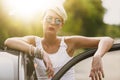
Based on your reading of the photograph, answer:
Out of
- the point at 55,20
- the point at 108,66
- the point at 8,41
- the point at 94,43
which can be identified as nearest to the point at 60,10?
the point at 55,20

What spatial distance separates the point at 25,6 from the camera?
3.37m

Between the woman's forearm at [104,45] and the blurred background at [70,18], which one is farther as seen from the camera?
the woman's forearm at [104,45]

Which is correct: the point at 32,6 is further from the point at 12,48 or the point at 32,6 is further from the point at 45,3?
the point at 12,48

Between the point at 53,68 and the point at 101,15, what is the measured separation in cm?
67

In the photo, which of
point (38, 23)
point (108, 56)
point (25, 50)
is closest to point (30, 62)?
point (25, 50)

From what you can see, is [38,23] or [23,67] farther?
[38,23]

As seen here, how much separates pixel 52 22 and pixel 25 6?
30cm

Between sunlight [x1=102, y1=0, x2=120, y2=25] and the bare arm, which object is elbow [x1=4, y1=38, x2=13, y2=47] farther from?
sunlight [x1=102, y1=0, x2=120, y2=25]

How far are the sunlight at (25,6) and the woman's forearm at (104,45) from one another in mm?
548

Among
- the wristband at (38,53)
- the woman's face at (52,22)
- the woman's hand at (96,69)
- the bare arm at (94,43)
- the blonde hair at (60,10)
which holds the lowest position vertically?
the woman's hand at (96,69)

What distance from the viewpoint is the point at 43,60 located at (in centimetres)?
338

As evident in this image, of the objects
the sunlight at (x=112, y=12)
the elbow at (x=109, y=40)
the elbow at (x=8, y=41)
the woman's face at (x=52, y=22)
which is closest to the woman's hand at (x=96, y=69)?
the elbow at (x=109, y=40)

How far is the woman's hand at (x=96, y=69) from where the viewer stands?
3400 mm

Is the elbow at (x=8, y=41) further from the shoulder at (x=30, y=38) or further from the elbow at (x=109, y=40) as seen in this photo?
the elbow at (x=109, y=40)
